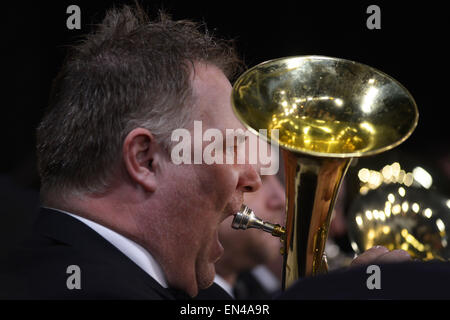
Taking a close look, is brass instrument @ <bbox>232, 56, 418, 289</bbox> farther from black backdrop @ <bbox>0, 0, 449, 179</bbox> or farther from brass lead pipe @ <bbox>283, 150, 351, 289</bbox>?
black backdrop @ <bbox>0, 0, 449, 179</bbox>

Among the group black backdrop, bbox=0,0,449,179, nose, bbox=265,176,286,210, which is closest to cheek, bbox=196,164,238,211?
nose, bbox=265,176,286,210

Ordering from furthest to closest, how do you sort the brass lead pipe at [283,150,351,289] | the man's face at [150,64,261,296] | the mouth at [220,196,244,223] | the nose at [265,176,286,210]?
the nose at [265,176,286,210], the mouth at [220,196,244,223], the man's face at [150,64,261,296], the brass lead pipe at [283,150,351,289]

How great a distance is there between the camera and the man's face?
1.66 metres

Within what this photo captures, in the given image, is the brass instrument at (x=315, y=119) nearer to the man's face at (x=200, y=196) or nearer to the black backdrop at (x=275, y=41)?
the man's face at (x=200, y=196)

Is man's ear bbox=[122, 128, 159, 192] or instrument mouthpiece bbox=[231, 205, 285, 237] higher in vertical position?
man's ear bbox=[122, 128, 159, 192]

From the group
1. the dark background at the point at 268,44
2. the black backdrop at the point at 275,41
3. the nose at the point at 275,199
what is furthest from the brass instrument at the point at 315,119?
the black backdrop at the point at 275,41

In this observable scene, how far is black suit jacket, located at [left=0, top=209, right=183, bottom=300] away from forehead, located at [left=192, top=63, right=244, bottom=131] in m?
0.45

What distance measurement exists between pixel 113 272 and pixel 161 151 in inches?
15.5

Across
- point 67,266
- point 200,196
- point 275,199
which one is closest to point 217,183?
point 200,196

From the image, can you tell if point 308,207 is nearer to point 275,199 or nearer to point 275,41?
point 275,199

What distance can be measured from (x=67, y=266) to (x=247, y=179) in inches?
24.5

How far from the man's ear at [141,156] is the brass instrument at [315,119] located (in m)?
0.26

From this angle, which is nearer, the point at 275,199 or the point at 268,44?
the point at 275,199

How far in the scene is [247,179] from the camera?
5.88 feet
